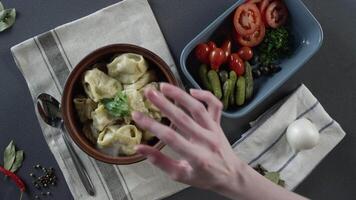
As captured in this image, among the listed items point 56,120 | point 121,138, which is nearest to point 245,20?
point 121,138

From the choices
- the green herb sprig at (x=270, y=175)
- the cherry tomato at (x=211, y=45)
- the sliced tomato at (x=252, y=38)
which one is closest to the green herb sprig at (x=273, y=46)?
the sliced tomato at (x=252, y=38)

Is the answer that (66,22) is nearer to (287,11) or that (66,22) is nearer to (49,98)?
(49,98)

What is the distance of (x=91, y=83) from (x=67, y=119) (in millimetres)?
94

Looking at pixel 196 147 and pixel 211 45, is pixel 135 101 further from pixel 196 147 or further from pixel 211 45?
pixel 196 147

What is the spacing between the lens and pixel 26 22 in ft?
3.61

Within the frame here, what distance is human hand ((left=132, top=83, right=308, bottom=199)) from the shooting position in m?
0.62

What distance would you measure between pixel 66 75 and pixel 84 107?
113 millimetres

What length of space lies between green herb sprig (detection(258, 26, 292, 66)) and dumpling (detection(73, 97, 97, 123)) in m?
0.42

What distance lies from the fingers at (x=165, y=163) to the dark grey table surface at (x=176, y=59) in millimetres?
452

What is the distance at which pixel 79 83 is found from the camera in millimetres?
1022

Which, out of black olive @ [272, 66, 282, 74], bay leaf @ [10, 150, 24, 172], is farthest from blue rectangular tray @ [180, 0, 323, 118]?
bay leaf @ [10, 150, 24, 172]

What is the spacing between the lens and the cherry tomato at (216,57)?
1.07m

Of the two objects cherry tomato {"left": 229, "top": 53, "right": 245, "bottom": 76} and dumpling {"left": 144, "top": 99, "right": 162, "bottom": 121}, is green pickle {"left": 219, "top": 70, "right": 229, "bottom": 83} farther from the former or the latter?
dumpling {"left": 144, "top": 99, "right": 162, "bottom": 121}

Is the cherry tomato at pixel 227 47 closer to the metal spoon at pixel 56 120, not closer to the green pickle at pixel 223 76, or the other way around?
the green pickle at pixel 223 76
